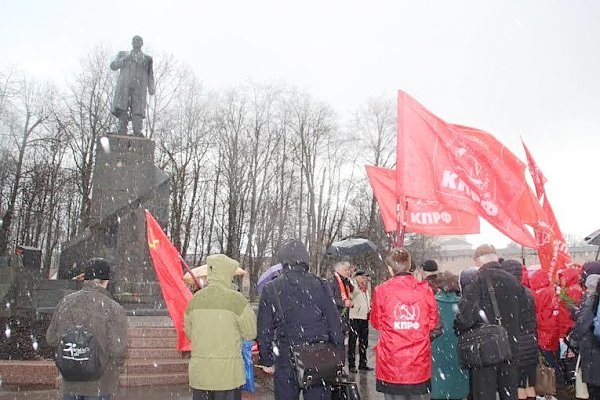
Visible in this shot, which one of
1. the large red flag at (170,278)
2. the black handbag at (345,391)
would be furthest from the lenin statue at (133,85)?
the black handbag at (345,391)

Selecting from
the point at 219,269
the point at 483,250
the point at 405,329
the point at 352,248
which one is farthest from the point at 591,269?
the point at 352,248

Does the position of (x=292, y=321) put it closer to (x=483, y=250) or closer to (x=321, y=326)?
(x=321, y=326)

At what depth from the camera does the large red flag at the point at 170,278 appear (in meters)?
6.34

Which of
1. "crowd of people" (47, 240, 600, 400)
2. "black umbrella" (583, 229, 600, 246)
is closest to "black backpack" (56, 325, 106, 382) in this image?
"crowd of people" (47, 240, 600, 400)

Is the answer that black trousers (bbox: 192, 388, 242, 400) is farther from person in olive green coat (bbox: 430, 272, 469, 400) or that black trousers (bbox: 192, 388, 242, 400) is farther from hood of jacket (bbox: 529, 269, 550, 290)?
hood of jacket (bbox: 529, 269, 550, 290)

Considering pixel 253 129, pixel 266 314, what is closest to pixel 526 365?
pixel 266 314

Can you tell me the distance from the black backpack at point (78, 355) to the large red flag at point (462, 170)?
3359 mm

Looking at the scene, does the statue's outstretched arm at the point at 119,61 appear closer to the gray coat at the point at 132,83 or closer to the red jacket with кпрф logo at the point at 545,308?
the gray coat at the point at 132,83

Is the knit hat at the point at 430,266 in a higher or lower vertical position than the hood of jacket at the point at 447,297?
higher

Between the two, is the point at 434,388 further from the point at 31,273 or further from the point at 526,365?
the point at 31,273

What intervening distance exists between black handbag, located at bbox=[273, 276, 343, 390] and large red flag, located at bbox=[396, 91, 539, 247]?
7.59 ft

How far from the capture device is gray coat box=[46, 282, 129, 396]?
374cm

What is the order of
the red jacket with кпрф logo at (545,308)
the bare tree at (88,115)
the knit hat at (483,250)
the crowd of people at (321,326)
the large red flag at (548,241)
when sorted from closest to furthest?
the crowd of people at (321,326)
the knit hat at (483,250)
the red jacket with кпрф logo at (545,308)
the large red flag at (548,241)
the bare tree at (88,115)

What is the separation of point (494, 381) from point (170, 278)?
11.9 ft
